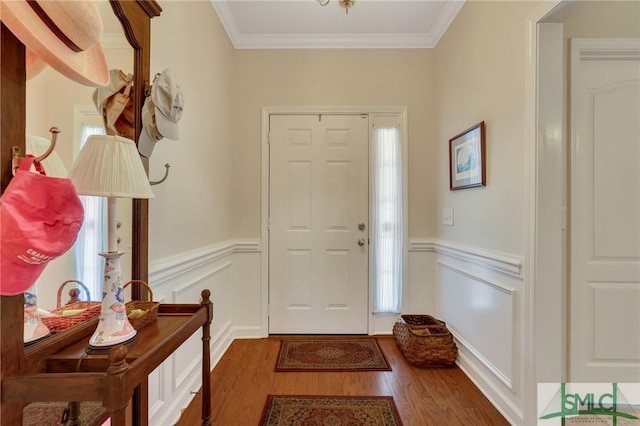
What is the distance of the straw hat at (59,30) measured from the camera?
2.15ft

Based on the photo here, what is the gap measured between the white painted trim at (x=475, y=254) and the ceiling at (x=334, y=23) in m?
1.89

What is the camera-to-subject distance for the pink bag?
24.7 inches

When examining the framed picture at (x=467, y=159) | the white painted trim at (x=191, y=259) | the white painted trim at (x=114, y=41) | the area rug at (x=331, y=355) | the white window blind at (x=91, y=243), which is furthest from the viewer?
the area rug at (x=331, y=355)

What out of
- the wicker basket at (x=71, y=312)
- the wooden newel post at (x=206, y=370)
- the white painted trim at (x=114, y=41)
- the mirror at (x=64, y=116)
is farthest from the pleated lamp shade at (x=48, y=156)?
the wooden newel post at (x=206, y=370)

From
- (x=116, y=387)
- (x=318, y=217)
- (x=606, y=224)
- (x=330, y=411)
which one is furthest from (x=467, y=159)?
(x=116, y=387)

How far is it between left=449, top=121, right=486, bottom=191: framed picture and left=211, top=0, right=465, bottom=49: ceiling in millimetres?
1065

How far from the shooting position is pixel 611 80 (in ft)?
5.12

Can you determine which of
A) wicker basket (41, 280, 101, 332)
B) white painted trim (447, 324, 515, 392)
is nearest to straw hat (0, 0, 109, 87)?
wicker basket (41, 280, 101, 332)

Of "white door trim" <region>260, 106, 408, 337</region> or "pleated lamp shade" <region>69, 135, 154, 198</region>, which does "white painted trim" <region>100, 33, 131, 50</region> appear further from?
"white door trim" <region>260, 106, 408, 337</region>

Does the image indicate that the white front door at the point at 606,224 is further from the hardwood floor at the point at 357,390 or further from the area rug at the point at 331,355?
the area rug at the point at 331,355

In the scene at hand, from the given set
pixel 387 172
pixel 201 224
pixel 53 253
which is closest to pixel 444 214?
pixel 387 172

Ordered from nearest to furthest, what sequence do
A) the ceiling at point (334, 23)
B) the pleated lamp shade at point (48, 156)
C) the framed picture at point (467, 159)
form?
the pleated lamp shade at point (48, 156) → the framed picture at point (467, 159) → the ceiling at point (334, 23)

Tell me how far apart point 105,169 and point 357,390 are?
6.26 ft

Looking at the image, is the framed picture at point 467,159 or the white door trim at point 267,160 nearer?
the framed picture at point 467,159
